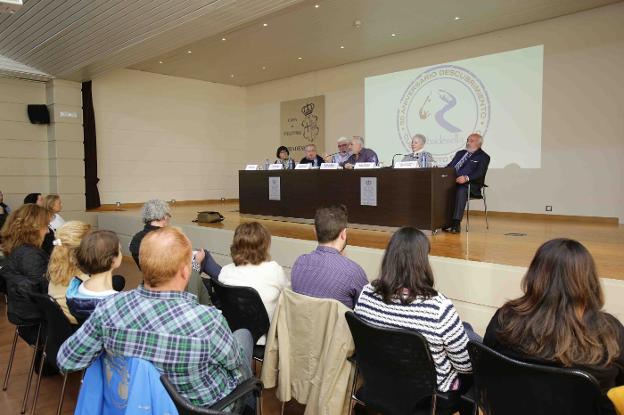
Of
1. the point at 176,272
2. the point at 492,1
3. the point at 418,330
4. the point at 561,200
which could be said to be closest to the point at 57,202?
the point at 176,272

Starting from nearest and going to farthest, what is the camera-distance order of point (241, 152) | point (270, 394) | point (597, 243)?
point (270, 394) → point (597, 243) → point (241, 152)

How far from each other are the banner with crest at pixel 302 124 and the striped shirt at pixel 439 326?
824 cm

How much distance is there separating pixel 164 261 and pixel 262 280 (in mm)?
1022

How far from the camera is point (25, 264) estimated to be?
2818mm

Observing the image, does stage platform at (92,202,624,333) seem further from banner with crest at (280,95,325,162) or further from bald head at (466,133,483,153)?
banner with crest at (280,95,325,162)

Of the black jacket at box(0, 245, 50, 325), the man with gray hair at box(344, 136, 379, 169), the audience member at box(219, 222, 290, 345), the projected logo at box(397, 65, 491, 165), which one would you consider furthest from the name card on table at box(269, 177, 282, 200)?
the audience member at box(219, 222, 290, 345)

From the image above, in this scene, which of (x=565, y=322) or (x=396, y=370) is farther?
(x=396, y=370)

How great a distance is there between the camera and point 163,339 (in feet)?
4.28

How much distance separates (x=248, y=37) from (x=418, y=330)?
696cm

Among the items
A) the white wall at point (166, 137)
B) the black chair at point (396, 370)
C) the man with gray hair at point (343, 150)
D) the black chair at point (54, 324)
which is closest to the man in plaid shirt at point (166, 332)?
the black chair at point (396, 370)

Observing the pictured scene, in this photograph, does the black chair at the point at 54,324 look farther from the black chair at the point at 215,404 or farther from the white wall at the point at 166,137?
the white wall at the point at 166,137

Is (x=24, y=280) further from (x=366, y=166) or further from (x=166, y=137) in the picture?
(x=166, y=137)

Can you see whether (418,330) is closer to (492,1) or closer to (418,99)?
(492,1)

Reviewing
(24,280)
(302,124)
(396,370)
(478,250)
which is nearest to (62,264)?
(24,280)
